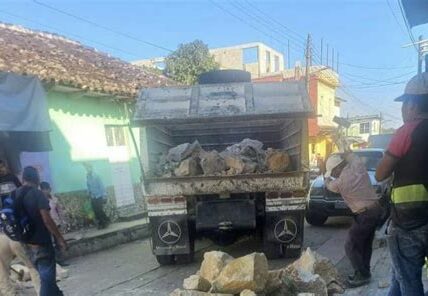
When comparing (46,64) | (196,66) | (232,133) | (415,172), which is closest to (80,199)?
(46,64)

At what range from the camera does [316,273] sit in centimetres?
450

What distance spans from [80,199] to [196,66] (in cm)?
1516

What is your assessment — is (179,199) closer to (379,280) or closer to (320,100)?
(379,280)

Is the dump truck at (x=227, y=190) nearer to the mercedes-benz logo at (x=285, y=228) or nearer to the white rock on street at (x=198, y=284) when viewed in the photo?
the mercedes-benz logo at (x=285, y=228)

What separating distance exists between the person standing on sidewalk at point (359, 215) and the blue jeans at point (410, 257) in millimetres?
1748

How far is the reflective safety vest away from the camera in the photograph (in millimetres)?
2811

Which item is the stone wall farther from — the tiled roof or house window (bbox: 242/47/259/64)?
house window (bbox: 242/47/259/64)

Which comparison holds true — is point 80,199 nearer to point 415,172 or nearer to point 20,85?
point 20,85

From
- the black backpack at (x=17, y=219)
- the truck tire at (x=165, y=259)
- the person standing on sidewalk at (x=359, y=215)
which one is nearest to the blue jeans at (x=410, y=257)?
the person standing on sidewalk at (x=359, y=215)

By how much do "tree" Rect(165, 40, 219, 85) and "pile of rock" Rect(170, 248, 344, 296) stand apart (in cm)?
1901

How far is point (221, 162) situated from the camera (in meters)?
6.14

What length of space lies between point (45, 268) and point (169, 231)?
194cm

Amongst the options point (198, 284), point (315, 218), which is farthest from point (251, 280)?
point (315, 218)

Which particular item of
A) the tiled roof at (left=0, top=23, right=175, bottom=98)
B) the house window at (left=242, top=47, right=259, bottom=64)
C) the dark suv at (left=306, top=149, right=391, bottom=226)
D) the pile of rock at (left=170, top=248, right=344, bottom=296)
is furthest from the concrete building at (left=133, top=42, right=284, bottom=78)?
the pile of rock at (left=170, top=248, right=344, bottom=296)
